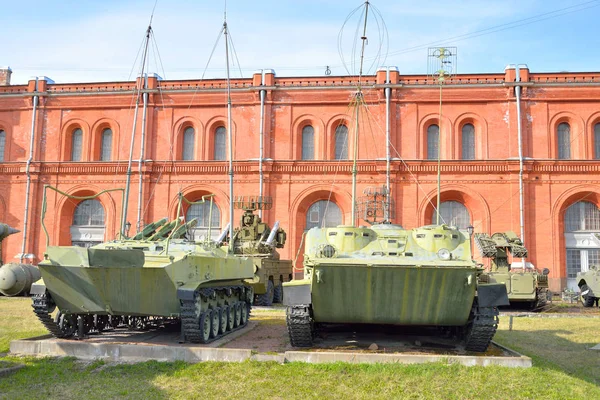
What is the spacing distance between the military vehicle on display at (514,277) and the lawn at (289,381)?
11.1m

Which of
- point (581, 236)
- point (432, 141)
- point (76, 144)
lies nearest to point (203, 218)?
point (76, 144)

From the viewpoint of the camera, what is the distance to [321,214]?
99.2 ft

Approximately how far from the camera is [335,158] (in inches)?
1192

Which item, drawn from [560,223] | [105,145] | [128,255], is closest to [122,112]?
[105,145]

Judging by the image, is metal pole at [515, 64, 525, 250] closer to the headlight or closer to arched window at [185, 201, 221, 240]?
arched window at [185, 201, 221, 240]

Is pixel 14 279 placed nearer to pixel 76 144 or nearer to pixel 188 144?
pixel 76 144

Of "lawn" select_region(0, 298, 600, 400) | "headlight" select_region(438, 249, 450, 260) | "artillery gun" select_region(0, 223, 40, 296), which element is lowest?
"lawn" select_region(0, 298, 600, 400)

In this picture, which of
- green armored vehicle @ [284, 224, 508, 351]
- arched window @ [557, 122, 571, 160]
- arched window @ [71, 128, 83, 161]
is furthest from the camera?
arched window @ [71, 128, 83, 161]

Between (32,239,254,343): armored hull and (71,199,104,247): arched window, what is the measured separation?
21362 mm

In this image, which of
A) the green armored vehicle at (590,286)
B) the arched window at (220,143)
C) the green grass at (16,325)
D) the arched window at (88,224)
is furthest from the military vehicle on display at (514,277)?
the arched window at (88,224)

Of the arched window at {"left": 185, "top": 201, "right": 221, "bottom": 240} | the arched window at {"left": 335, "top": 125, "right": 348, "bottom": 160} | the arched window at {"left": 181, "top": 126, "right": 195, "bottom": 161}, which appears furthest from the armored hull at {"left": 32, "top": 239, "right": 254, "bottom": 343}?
the arched window at {"left": 181, "top": 126, "right": 195, "bottom": 161}

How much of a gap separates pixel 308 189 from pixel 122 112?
33.8 feet

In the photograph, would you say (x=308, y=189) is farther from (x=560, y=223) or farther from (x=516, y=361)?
(x=516, y=361)

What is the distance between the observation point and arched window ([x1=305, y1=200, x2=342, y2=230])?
3025cm
